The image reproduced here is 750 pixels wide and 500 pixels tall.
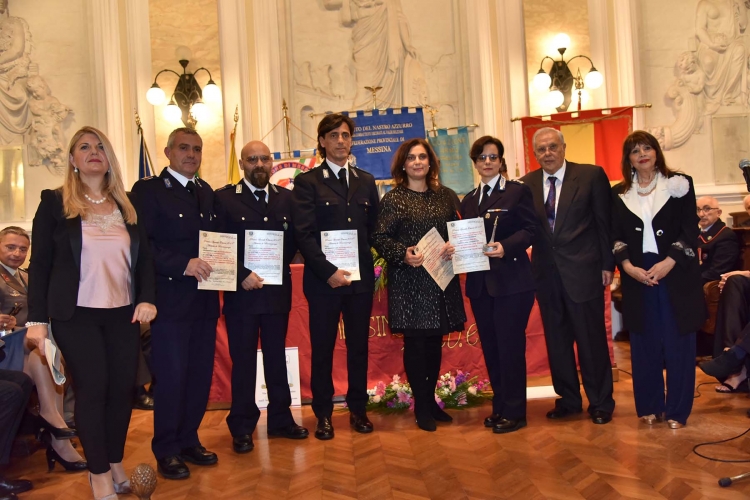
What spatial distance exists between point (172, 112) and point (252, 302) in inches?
205

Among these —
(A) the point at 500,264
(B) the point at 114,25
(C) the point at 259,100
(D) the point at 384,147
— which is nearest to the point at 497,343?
(A) the point at 500,264

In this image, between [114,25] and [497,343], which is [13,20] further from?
[497,343]

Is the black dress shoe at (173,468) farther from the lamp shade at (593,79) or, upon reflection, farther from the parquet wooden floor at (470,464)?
the lamp shade at (593,79)

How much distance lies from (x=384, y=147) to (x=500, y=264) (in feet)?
13.9

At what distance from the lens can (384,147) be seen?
7906mm

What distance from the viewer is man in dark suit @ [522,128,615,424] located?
404cm

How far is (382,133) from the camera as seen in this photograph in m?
7.90

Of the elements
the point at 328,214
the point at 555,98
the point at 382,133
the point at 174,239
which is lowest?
the point at 174,239

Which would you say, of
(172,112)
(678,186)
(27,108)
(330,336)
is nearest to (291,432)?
(330,336)

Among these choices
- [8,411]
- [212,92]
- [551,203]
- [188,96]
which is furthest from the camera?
[188,96]

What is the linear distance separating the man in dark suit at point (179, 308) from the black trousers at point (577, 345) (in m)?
1.97

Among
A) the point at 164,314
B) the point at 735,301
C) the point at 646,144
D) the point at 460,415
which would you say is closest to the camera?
the point at 164,314

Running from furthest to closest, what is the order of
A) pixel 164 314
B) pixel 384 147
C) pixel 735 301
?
pixel 384 147 → pixel 735 301 → pixel 164 314

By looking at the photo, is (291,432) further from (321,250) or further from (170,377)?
(321,250)
